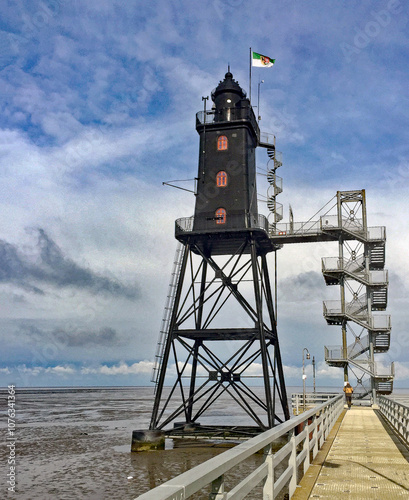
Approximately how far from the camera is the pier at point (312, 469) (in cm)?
397

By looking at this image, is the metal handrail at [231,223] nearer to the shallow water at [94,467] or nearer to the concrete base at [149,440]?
the concrete base at [149,440]

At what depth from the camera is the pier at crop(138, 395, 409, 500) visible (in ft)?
13.0

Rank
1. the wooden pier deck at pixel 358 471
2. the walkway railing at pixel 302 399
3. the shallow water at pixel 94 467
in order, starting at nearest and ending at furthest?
the wooden pier deck at pixel 358 471 < the shallow water at pixel 94 467 < the walkway railing at pixel 302 399

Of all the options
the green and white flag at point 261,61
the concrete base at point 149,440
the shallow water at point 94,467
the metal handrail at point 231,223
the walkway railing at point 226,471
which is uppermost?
the green and white flag at point 261,61

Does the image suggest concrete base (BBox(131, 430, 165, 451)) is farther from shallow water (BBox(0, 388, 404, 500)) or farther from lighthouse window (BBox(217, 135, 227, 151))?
lighthouse window (BBox(217, 135, 227, 151))

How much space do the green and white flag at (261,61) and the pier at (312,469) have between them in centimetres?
2130

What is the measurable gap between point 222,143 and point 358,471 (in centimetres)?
2106

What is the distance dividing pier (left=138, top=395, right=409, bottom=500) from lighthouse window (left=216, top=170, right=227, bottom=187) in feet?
46.8

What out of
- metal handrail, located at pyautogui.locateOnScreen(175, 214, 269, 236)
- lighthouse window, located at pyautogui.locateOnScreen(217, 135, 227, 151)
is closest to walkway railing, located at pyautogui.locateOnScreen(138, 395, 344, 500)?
metal handrail, located at pyautogui.locateOnScreen(175, 214, 269, 236)

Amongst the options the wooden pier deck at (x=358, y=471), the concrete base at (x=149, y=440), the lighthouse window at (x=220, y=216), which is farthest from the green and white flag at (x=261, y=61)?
the wooden pier deck at (x=358, y=471)

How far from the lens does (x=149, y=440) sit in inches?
927

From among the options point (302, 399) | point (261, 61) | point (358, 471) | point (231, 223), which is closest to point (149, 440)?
point (231, 223)

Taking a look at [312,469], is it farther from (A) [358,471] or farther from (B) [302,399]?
(B) [302,399]

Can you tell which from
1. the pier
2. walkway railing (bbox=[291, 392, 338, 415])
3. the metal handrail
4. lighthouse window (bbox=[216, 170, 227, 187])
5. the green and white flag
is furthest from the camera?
walkway railing (bbox=[291, 392, 338, 415])
